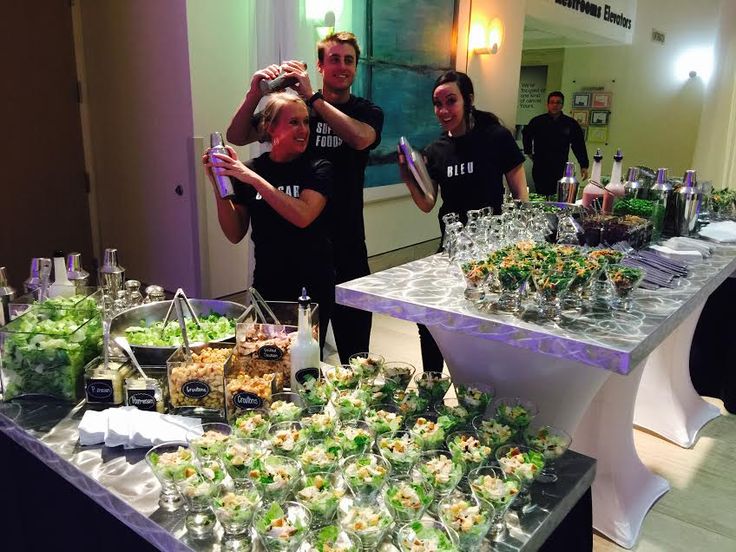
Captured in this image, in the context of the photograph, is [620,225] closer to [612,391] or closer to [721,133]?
[612,391]

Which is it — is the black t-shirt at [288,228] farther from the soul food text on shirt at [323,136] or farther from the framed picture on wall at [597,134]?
the framed picture on wall at [597,134]

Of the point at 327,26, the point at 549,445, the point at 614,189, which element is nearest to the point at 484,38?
the point at 327,26

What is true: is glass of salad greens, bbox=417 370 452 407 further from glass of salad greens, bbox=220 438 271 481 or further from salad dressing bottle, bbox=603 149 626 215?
salad dressing bottle, bbox=603 149 626 215

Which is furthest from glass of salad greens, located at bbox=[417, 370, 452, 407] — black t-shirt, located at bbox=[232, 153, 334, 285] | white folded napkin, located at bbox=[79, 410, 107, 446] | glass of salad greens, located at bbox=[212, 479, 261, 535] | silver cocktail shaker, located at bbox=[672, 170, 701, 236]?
silver cocktail shaker, located at bbox=[672, 170, 701, 236]

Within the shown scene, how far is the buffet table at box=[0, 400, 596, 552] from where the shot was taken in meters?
1.11

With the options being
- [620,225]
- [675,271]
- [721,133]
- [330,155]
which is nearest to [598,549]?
[675,271]

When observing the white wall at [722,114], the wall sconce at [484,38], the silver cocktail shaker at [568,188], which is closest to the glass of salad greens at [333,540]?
the silver cocktail shaker at [568,188]

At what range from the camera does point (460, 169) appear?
276 centimetres

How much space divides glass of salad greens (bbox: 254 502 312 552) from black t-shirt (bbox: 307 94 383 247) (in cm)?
158

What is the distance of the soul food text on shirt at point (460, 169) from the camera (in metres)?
2.75

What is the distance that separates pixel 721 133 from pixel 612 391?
5.74 meters

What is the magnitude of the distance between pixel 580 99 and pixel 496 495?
31.7 feet

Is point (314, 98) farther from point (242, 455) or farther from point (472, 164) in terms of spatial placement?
point (242, 455)

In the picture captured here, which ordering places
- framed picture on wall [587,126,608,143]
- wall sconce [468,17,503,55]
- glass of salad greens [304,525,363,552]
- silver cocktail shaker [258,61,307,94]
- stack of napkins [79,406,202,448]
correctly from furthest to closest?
1. framed picture on wall [587,126,608,143]
2. wall sconce [468,17,503,55]
3. silver cocktail shaker [258,61,307,94]
4. stack of napkins [79,406,202,448]
5. glass of salad greens [304,525,363,552]
